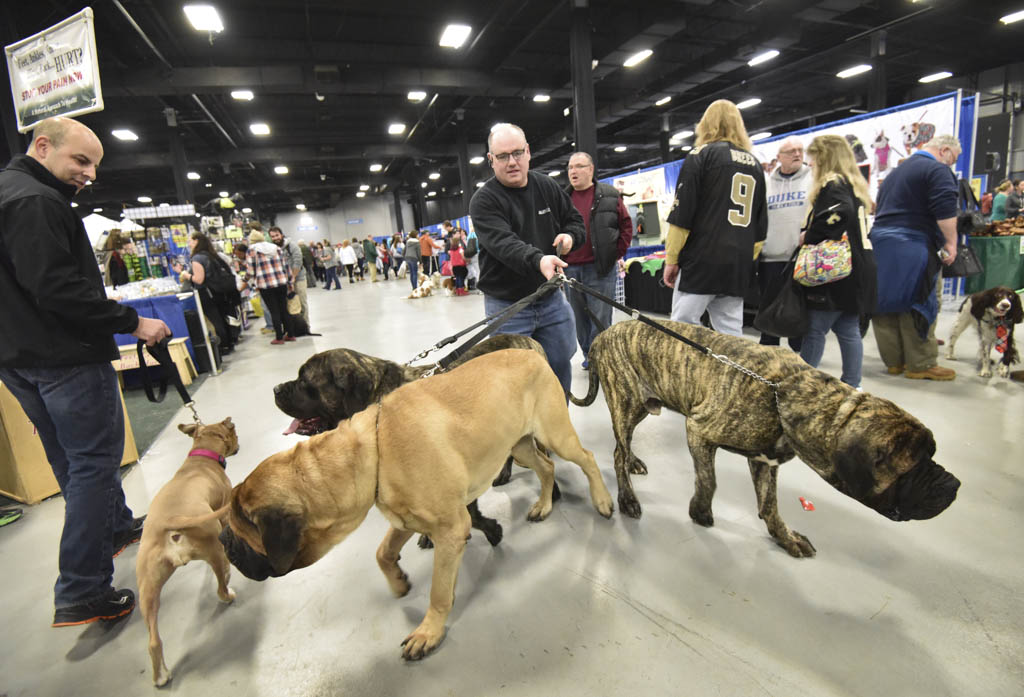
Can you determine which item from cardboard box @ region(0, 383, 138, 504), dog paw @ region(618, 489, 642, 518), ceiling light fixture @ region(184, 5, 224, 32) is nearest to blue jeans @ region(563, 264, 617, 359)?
dog paw @ region(618, 489, 642, 518)

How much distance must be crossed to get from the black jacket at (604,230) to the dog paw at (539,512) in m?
2.59

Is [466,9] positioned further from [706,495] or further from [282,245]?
[706,495]

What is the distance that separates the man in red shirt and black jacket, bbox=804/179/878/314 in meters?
1.59

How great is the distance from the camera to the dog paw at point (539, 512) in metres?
2.36

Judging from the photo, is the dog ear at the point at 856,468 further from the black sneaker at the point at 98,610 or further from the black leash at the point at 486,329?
the black sneaker at the point at 98,610

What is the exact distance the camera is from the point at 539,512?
93.0 inches

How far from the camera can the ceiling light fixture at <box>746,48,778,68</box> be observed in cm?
1219

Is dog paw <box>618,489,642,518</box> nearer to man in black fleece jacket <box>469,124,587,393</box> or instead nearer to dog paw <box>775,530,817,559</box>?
dog paw <box>775,530,817,559</box>

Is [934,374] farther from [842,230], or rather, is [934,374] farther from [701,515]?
[701,515]

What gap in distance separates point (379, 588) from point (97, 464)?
1290mm

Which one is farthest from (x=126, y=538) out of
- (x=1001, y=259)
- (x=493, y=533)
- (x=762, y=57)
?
(x=762, y=57)

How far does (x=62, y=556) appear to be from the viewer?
1857 millimetres

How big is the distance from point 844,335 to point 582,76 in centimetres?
811

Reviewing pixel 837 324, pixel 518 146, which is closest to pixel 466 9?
pixel 518 146
